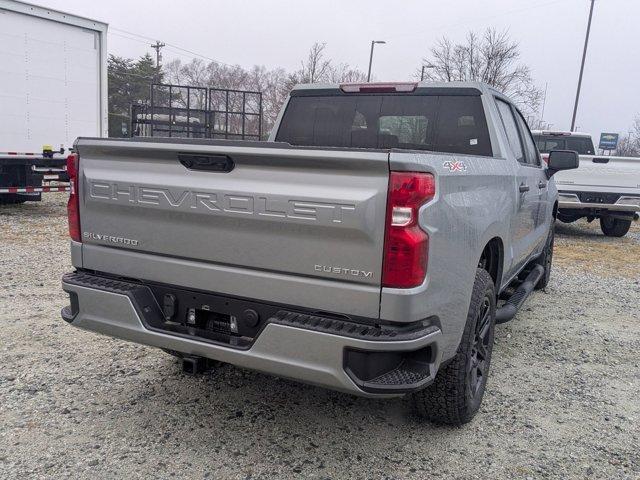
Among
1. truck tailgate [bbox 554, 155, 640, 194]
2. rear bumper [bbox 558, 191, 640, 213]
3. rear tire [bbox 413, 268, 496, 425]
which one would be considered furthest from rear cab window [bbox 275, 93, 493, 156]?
rear bumper [bbox 558, 191, 640, 213]

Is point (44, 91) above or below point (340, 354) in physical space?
above

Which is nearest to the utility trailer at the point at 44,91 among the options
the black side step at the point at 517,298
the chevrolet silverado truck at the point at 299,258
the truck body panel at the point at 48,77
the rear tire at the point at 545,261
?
the truck body panel at the point at 48,77

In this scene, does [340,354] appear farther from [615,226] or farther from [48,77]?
[615,226]

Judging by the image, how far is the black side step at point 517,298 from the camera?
12.8ft

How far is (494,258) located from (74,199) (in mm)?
2598

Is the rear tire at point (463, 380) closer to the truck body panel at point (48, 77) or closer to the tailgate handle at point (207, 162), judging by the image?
the tailgate handle at point (207, 162)

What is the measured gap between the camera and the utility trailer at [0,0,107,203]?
962cm

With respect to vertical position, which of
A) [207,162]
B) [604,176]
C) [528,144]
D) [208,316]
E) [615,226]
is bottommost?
[615,226]

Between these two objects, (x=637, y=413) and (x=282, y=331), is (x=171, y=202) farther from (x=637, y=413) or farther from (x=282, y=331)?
(x=637, y=413)

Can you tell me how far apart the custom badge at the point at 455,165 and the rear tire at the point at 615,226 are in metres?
9.98

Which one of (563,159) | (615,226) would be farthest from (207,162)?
(615,226)

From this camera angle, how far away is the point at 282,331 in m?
2.54

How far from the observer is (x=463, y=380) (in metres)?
3.06

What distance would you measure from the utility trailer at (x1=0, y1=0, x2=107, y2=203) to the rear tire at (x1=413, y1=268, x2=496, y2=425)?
9242 millimetres
